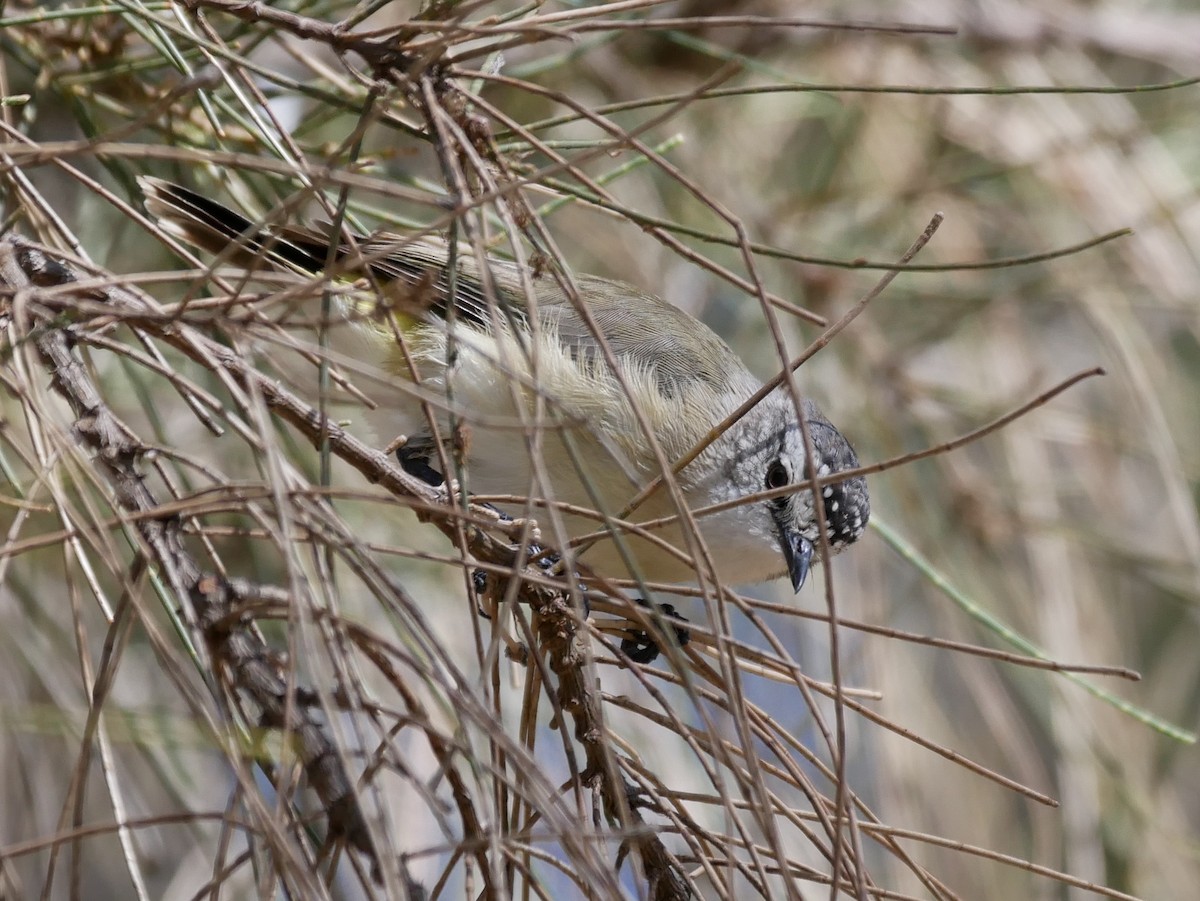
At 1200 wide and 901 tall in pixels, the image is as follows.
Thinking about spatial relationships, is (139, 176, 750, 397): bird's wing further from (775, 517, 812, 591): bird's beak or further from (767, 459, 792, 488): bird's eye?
(775, 517, 812, 591): bird's beak

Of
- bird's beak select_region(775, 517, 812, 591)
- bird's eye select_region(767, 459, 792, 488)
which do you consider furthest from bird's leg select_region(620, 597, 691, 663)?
bird's eye select_region(767, 459, 792, 488)

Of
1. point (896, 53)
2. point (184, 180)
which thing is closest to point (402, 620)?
point (184, 180)

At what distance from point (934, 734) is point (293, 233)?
7.14ft

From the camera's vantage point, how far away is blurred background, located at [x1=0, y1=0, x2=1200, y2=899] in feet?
8.70

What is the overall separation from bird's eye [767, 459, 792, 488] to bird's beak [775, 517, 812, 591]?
0.48ft

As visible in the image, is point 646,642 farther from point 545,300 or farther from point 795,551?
point 545,300

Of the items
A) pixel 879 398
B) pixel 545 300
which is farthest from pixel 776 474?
pixel 879 398

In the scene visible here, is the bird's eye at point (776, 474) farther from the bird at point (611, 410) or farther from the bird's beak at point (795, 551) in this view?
the bird's beak at point (795, 551)

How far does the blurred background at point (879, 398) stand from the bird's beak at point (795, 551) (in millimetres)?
238

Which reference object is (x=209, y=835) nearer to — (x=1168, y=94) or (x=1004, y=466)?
(x=1004, y=466)

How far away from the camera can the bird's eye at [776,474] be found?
286 centimetres

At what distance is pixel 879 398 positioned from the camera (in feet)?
11.7

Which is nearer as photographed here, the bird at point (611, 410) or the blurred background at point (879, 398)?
the bird at point (611, 410)

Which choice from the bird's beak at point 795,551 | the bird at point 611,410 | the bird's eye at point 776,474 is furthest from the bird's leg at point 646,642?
the bird's eye at point 776,474
